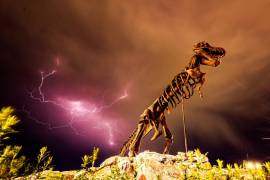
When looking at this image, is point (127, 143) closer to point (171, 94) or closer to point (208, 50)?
point (171, 94)

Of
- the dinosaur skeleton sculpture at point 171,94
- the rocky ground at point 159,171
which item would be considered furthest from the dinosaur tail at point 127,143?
the rocky ground at point 159,171

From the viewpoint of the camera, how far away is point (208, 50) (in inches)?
459

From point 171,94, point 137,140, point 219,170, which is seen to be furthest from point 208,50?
point 219,170

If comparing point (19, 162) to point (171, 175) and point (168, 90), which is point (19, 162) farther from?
point (168, 90)

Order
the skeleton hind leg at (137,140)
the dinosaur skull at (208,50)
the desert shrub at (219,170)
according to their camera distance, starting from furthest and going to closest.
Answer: the skeleton hind leg at (137,140) < the dinosaur skull at (208,50) < the desert shrub at (219,170)

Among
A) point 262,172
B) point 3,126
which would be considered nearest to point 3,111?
point 3,126

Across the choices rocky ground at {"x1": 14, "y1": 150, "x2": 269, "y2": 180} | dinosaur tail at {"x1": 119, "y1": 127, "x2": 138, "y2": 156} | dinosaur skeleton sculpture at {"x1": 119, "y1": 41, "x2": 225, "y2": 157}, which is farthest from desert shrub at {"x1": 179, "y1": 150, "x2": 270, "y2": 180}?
dinosaur tail at {"x1": 119, "y1": 127, "x2": 138, "y2": 156}

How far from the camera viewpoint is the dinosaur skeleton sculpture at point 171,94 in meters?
11.5

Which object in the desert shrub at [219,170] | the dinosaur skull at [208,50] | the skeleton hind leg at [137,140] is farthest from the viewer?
the skeleton hind leg at [137,140]

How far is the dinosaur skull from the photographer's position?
37.3 ft

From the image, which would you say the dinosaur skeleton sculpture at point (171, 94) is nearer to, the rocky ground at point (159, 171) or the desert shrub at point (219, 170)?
the rocky ground at point (159, 171)

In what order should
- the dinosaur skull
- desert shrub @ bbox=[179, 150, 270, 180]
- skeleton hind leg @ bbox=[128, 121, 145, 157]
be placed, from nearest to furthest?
desert shrub @ bbox=[179, 150, 270, 180]
the dinosaur skull
skeleton hind leg @ bbox=[128, 121, 145, 157]

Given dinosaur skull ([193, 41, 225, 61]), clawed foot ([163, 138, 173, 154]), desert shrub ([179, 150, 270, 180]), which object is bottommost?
desert shrub ([179, 150, 270, 180])

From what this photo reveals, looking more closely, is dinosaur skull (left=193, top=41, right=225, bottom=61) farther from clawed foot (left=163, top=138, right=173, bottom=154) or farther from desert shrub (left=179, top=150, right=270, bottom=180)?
desert shrub (left=179, top=150, right=270, bottom=180)
